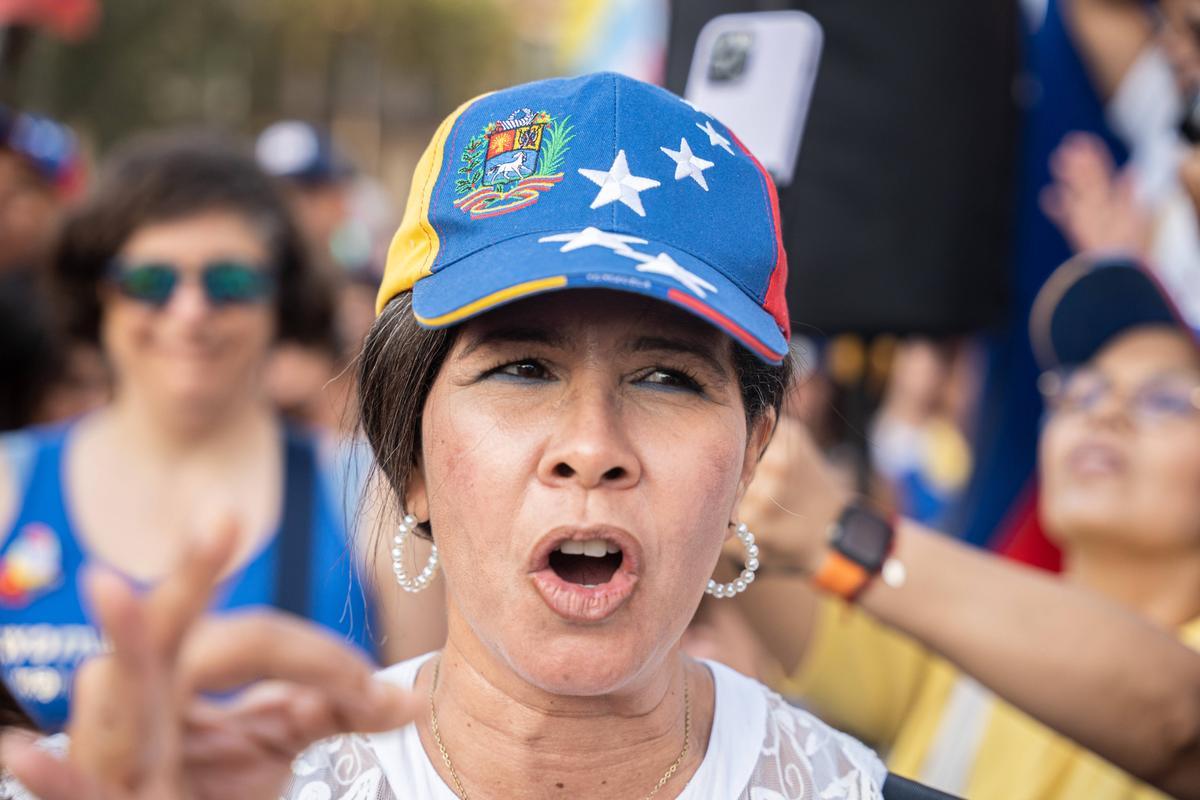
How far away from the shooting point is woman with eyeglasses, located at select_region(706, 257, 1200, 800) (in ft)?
6.47

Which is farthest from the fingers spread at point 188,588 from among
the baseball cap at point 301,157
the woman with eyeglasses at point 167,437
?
the baseball cap at point 301,157

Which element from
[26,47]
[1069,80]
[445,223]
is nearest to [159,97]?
[26,47]

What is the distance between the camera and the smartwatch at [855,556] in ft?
6.70

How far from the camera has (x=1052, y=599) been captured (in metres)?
2.03

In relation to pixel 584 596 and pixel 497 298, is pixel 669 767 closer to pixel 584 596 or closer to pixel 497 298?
pixel 584 596

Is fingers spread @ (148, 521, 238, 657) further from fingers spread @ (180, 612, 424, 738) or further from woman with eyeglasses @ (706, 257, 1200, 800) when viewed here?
woman with eyeglasses @ (706, 257, 1200, 800)

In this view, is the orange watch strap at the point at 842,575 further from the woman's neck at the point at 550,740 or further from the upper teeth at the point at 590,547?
the upper teeth at the point at 590,547

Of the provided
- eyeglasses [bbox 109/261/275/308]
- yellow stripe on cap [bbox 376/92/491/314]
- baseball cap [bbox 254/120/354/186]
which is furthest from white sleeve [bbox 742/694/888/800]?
baseball cap [bbox 254/120/354/186]

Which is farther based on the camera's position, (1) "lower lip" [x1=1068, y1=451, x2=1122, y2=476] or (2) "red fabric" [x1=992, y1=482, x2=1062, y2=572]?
(2) "red fabric" [x1=992, y1=482, x2=1062, y2=572]

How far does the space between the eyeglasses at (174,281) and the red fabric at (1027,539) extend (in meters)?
2.16

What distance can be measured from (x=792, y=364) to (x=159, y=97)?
52.5 feet

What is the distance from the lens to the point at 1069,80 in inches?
123

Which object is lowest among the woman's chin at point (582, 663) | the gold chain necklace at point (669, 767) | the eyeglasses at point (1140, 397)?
the gold chain necklace at point (669, 767)

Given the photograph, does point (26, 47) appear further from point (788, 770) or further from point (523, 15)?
point (523, 15)
